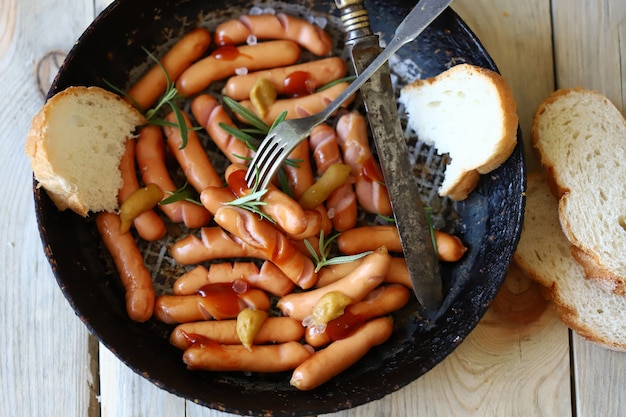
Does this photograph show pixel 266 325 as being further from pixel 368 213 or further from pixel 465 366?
pixel 465 366

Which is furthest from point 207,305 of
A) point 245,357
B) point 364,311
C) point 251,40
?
point 251,40

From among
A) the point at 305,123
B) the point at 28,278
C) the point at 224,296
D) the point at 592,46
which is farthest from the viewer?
the point at 592,46

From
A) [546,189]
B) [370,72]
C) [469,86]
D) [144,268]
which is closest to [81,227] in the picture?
[144,268]

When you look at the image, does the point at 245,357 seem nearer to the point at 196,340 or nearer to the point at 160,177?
the point at 196,340

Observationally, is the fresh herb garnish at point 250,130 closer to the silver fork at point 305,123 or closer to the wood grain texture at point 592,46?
the silver fork at point 305,123

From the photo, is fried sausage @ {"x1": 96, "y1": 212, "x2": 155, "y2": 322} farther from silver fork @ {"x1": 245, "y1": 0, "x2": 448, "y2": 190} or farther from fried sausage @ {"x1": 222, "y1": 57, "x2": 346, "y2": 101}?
fried sausage @ {"x1": 222, "y1": 57, "x2": 346, "y2": 101}

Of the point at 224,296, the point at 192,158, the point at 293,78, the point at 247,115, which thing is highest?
the point at 293,78

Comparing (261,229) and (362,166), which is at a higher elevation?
(362,166)
